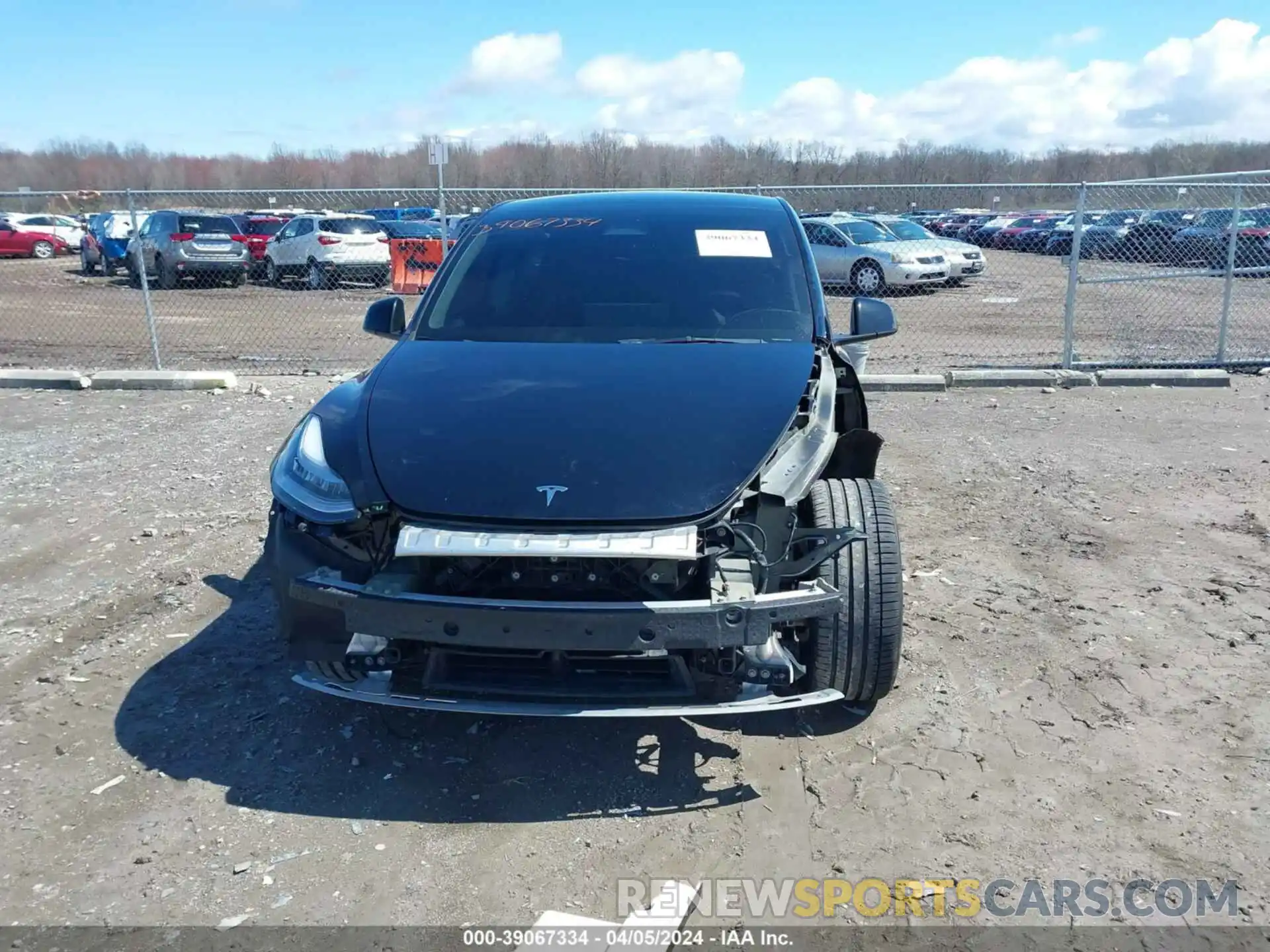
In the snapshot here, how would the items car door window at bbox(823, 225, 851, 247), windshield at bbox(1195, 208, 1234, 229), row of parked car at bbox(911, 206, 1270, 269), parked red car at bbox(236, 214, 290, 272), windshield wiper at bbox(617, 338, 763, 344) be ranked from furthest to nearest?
parked red car at bbox(236, 214, 290, 272)
car door window at bbox(823, 225, 851, 247)
windshield at bbox(1195, 208, 1234, 229)
row of parked car at bbox(911, 206, 1270, 269)
windshield wiper at bbox(617, 338, 763, 344)

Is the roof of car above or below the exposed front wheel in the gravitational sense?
above

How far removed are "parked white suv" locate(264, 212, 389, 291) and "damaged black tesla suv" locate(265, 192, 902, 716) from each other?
16270 millimetres

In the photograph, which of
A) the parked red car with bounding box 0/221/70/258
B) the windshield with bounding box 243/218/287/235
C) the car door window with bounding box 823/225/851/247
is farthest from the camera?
the parked red car with bounding box 0/221/70/258

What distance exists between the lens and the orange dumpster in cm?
1725

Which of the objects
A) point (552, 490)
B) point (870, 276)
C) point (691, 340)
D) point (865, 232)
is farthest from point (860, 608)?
point (865, 232)

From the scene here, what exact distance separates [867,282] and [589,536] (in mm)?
16628

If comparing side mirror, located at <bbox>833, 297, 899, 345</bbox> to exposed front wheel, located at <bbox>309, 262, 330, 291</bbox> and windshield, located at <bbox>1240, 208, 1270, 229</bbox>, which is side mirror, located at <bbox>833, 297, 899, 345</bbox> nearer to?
windshield, located at <bbox>1240, 208, 1270, 229</bbox>

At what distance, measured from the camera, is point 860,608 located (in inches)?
127

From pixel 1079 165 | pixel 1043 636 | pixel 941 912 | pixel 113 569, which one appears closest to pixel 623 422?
pixel 941 912

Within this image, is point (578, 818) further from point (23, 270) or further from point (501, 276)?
point (23, 270)

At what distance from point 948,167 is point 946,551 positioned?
55.4 meters

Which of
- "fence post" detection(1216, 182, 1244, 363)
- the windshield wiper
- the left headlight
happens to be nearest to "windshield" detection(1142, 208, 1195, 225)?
"fence post" detection(1216, 182, 1244, 363)

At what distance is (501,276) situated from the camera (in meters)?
4.54

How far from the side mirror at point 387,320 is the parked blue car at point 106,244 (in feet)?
74.8
